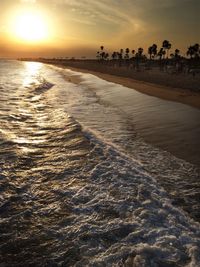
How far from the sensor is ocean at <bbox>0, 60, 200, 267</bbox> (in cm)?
459

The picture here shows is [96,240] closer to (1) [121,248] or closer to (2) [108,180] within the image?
(1) [121,248]

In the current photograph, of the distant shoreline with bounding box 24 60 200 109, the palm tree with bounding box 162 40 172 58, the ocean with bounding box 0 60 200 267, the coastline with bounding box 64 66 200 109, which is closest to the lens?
the ocean with bounding box 0 60 200 267

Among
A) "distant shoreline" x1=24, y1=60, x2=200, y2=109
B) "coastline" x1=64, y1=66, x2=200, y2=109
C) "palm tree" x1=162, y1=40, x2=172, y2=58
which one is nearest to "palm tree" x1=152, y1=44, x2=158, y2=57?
"palm tree" x1=162, y1=40, x2=172, y2=58

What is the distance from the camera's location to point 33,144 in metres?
10.0

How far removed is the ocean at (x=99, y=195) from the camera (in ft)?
15.1

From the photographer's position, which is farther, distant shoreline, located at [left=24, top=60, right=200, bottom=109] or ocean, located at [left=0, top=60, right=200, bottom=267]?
distant shoreline, located at [left=24, top=60, right=200, bottom=109]

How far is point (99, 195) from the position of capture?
6434 mm

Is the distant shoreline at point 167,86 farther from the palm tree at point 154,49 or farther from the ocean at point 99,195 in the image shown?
the palm tree at point 154,49

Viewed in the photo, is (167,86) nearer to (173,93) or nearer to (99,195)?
(173,93)

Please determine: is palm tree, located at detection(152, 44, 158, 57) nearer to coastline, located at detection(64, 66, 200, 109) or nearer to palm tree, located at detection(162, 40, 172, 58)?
palm tree, located at detection(162, 40, 172, 58)

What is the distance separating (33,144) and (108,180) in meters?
3.76

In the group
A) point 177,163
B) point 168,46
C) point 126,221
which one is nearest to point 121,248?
point 126,221

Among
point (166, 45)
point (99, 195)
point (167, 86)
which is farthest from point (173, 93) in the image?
point (166, 45)

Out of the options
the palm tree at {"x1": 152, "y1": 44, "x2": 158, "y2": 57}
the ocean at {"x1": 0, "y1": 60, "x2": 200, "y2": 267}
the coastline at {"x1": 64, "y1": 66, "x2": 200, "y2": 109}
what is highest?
the palm tree at {"x1": 152, "y1": 44, "x2": 158, "y2": 57}
